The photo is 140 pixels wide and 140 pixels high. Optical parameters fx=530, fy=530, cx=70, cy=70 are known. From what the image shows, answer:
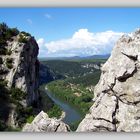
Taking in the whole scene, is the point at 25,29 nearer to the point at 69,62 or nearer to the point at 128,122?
the point at 69,62

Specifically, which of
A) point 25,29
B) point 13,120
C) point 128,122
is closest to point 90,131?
point 128,122

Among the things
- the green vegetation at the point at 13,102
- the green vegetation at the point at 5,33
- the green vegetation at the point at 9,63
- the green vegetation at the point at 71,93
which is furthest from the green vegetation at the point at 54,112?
the green vegetation at the point at 5,33

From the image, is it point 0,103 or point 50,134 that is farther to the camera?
point 0,103

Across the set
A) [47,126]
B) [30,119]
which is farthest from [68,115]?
[47,126]

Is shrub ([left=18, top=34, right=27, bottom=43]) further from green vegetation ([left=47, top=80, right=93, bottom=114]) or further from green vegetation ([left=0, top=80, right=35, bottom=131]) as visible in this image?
green vegetation ([left=47, top=80, right=93, bottom=114])

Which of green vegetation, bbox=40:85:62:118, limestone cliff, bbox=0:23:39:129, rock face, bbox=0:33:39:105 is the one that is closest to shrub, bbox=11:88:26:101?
limestone cliff, bbox=0:23:39:129

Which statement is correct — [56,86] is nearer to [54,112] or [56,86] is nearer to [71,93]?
[54,112]

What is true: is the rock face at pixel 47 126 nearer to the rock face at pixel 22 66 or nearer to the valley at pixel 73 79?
the valley at pixel 73 79
